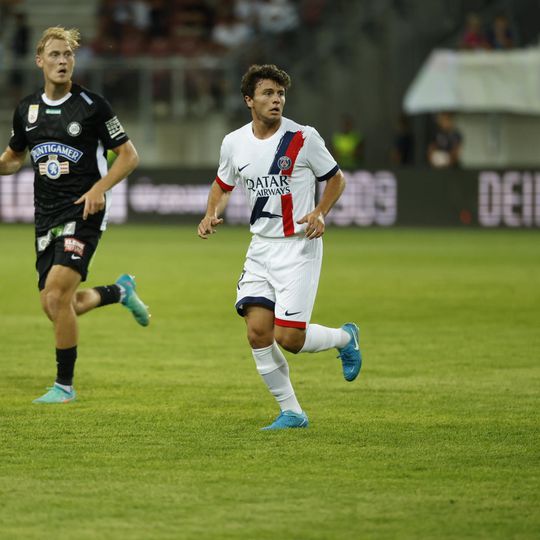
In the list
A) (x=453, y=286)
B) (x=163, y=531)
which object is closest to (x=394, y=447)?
(x=163, y=531)

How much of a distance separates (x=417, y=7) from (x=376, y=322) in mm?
16424

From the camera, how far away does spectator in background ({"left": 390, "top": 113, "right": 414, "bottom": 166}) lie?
27.6 m

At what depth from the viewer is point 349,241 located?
78.4 feet

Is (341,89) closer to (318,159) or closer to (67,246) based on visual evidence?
(67,246)

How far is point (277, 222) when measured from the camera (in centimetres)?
764

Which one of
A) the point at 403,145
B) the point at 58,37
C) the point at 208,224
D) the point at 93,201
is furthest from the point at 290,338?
the point at 403,145

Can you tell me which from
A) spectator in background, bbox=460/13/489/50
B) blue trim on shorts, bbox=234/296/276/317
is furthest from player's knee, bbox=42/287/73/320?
spectator in background, bbox=460/13/489/50

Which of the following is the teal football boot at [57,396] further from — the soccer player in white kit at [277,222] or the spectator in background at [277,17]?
the spectator in background at [277,17]

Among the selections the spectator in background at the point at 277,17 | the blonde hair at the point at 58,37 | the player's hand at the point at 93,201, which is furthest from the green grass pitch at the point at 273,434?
the spectator in background at the point at 277,17

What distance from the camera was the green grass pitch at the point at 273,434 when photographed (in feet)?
18.5

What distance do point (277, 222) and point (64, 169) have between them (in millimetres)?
1750

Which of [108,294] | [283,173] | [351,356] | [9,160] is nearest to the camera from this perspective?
[283,173]

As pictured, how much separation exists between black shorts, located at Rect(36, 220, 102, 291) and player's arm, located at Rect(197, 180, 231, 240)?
1207mm

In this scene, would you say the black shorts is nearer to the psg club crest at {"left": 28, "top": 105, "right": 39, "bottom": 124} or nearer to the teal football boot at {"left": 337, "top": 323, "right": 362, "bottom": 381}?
the psg club crest at {"left": 28, "top": 105, "right": 39, "bottom": 124}
